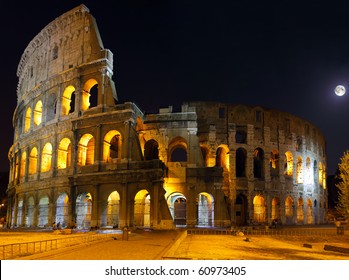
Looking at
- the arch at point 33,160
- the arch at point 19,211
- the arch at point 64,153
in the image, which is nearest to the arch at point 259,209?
the arch at point 64,153

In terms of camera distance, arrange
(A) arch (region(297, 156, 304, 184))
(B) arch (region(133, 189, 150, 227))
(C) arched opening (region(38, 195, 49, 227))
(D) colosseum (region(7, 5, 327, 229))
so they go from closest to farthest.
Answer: (D) colosseum (region(7, 5, 327, 229)), (B) arch (region(133, 189, 150, 227)), (C) arched opening (region(38, 195, 49, 227)), (A) arch (region(297, 156, 304, 184))

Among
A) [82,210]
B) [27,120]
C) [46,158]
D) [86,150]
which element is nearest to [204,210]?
[82,210]

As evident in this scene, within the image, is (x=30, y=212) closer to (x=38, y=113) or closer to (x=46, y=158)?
(x=46, y=158)

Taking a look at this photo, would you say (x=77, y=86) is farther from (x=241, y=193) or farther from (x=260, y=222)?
(x=260, y=222)

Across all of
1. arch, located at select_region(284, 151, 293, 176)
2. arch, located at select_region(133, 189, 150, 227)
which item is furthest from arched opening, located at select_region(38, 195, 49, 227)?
arch, located at select_region(284, 151, 293, 176)

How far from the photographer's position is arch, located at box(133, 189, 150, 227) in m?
30.0

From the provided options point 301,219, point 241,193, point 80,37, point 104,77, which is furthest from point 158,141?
point 301,219

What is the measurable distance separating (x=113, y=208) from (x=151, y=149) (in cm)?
585

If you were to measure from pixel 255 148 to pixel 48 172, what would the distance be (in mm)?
17435

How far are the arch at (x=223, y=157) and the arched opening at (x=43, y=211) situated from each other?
49.1 ft

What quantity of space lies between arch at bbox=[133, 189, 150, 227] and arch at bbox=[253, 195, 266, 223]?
9433 millimetres

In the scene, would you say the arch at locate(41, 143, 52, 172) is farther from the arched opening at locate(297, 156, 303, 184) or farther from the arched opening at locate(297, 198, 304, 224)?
the arched opening at locate(297, 198, 304, 224)

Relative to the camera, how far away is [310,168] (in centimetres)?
4028

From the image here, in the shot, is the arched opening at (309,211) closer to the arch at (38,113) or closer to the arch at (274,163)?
the arch at (274,163)
